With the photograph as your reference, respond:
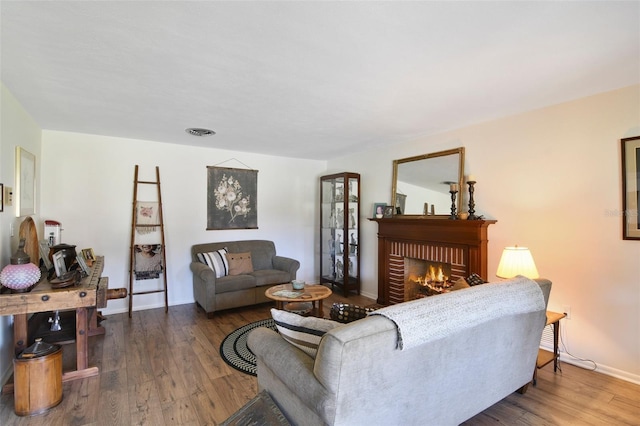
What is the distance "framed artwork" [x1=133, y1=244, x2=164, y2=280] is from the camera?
409 cm

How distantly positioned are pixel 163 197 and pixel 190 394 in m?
2.87

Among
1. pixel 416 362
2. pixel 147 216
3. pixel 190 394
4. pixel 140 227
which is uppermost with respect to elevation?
pixel 147 216

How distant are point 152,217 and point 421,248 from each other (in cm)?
355

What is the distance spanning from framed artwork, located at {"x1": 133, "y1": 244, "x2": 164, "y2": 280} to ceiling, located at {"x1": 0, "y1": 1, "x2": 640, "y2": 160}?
1.65 metres

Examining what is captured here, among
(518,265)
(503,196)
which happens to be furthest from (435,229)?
(518,265)

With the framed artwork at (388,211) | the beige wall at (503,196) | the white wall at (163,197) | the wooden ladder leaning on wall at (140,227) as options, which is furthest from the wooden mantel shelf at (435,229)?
the wooden ladder leaning on wall at (140,227)

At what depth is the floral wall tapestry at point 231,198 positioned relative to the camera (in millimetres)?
4719

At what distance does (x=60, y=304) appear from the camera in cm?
224

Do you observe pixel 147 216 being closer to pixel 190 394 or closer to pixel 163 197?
pixel 163 197

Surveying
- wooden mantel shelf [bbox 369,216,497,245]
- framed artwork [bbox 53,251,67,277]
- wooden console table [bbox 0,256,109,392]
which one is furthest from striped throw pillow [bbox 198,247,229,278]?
wooden mantel shelf [bbox 369,216,497,245]

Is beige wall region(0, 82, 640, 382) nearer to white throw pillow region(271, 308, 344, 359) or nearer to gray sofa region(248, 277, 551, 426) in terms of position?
gray sofa region(248, 277, 551, 426)

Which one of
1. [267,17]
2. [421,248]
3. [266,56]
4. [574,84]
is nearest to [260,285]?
[421,248]

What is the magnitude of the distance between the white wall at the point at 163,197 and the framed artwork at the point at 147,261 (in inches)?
5.7

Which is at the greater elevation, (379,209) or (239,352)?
(379,209)
